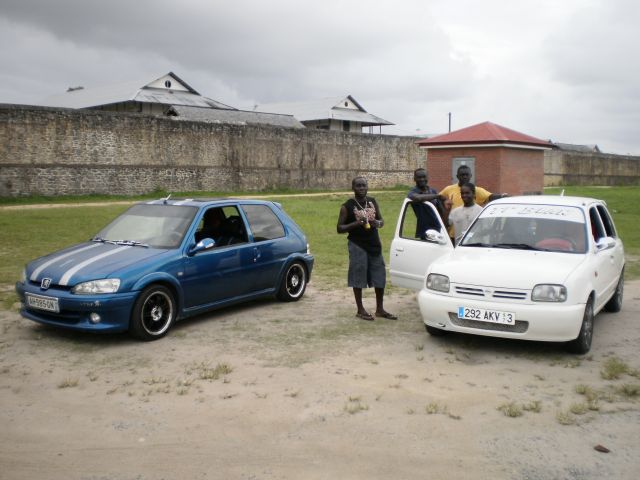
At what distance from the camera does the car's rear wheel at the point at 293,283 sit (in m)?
8.23

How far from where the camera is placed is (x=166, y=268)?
6496 mm

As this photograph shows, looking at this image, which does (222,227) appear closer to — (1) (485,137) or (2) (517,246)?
(2) (517,246)

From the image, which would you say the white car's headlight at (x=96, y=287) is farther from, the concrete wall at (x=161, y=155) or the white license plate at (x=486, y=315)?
the concrete wall at (x=161, y=155)

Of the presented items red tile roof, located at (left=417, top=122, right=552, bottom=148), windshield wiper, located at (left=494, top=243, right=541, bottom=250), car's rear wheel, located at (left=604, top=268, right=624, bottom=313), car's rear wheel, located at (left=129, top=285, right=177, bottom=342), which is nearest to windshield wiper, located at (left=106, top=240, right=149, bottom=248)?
car's rear wheel, located at (left=129, top=285, right=177, bottom=342)

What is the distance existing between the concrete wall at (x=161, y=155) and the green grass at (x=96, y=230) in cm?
147

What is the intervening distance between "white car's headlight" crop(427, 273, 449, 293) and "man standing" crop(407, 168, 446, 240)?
1536 mm

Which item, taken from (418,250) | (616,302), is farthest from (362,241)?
(616,302)

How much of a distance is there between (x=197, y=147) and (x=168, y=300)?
26.5 metres

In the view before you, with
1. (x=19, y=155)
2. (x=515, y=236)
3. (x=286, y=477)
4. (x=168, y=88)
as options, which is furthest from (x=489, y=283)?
(x=168, y=88)

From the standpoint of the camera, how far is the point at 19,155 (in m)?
25.6

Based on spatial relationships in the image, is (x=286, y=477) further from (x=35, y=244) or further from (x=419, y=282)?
(x=35, y=244)

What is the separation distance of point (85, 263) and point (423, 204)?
3.83m

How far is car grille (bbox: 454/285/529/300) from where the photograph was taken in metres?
5.73

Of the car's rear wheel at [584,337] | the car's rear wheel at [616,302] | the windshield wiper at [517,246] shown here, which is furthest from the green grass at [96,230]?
the car's rear wheel at [584,337]
